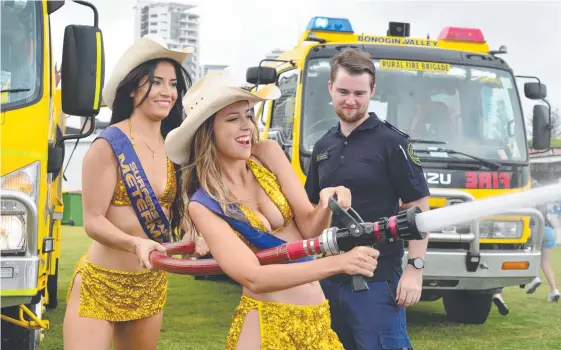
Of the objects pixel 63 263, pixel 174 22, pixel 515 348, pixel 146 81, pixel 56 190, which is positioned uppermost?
pixel 174 22

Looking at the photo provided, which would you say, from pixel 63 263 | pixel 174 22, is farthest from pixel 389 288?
pixel 174 22

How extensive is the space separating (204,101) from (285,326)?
889mm

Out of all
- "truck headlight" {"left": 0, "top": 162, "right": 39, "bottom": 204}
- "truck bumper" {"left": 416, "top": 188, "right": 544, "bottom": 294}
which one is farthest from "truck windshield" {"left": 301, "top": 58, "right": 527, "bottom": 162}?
"truck headlight" {"left": 0, "top": 162, "right": 39, "bottom": 204}

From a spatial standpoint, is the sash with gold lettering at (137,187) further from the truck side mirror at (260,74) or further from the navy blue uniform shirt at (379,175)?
the truck side mirror at (260,74)

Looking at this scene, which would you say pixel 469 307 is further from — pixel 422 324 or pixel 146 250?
pixel 146 250

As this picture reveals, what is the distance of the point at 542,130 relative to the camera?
936 cm

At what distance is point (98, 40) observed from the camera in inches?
213

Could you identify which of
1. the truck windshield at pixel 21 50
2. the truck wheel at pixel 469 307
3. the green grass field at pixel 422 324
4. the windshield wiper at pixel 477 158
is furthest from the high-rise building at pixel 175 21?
the truck windshield at pixel 21 50

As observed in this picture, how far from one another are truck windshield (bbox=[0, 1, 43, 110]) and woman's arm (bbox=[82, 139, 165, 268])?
4.66 feet

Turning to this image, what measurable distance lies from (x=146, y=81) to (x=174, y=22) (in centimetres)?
6171

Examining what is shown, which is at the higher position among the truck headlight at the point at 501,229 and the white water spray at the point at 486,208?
the white water spray at the point at 486,208

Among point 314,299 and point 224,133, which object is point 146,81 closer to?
point 224,133

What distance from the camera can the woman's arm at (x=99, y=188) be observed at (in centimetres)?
409

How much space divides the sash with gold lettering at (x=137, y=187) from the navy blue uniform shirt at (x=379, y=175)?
914 millimetres
